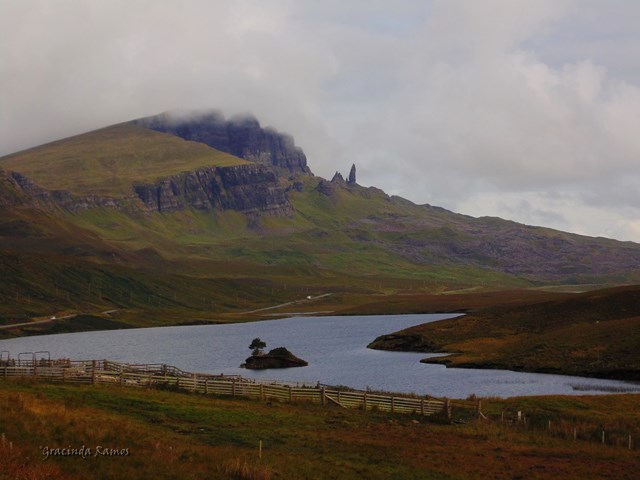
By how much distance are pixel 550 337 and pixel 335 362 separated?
3258cm

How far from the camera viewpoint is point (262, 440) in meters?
44.1

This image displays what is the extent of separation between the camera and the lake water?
89.8 meters

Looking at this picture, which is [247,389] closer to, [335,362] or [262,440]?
[262,440]

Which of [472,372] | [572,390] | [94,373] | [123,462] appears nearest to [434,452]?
[123,462]

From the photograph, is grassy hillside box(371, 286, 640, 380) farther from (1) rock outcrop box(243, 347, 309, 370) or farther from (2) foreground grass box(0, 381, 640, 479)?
(2) foreground grass box(0, 381, 640, 479)

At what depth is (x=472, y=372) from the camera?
10606 centimetres

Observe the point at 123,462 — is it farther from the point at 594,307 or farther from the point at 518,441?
the point at 594,307

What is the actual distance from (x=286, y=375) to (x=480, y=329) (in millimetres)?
51711

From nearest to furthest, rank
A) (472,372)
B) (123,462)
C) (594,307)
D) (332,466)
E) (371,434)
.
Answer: (123,462) < (332,466) < (371,434) < (472,372) < (594,307)

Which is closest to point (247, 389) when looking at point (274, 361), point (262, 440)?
point (262, 440)

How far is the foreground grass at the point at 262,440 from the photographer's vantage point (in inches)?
1361

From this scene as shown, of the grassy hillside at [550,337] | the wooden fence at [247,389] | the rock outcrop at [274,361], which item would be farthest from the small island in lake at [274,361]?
the wooden fence at [247,389]

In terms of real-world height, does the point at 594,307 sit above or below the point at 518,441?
above

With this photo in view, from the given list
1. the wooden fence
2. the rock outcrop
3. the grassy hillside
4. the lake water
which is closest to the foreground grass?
the wooden fence
